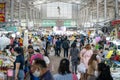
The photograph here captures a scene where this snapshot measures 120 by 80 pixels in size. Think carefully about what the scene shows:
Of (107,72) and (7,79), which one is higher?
(107,72)

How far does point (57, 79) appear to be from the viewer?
6.59 metres

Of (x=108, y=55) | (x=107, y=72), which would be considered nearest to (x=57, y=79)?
(x=107, y=72)

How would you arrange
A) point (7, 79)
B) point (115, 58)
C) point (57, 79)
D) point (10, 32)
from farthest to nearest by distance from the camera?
1. point (10, 32)
2. point (115, 58)
3. point (7, 79)
4. point (57, 79)

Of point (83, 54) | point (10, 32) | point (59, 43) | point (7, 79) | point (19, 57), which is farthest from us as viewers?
point (10, 32)

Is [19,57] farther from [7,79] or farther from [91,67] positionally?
[91,67]

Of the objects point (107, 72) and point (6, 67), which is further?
point (6, 67)

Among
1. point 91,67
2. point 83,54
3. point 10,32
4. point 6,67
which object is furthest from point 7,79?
point 10,32

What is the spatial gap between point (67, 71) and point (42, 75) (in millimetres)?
449

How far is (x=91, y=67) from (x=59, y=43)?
19.2 m

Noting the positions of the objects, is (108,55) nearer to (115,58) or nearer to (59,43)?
(115,58)

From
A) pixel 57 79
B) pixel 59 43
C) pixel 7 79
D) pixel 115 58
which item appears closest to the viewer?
pixel 57 79

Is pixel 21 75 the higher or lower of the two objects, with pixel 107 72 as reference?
lower

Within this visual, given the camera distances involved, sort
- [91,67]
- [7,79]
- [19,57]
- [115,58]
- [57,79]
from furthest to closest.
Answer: [115,58] → [7,79] → [19,57] → [91,67] → [57,79]

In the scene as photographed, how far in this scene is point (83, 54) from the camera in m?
13.0
